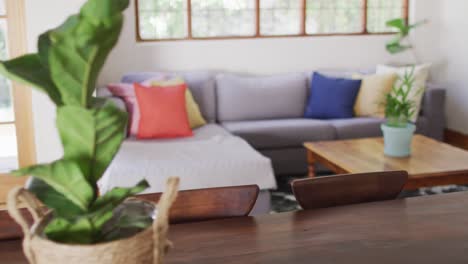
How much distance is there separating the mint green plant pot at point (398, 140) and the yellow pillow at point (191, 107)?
164cm

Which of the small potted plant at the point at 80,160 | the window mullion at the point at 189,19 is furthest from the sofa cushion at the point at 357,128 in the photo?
the small potted plant at the point at 80,160

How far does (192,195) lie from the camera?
1.36 meters

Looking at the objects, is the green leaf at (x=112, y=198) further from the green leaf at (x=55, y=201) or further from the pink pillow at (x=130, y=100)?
the pink pillow at (x=130, y=100)

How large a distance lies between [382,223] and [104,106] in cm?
78

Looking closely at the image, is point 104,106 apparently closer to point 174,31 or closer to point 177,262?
point 177,262

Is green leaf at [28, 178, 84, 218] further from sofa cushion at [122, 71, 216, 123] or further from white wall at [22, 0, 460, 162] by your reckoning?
white wall at [22, 0, 460, 162]

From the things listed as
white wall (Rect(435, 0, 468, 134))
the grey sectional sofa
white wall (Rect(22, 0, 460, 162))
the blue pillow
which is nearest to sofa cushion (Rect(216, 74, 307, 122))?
the grey sectional sofa

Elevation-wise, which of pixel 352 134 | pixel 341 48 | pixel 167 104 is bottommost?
pixel 352 134

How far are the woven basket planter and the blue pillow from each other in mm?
4310

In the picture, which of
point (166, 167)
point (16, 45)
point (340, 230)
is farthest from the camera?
point (16, 45)

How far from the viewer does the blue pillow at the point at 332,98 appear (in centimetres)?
501

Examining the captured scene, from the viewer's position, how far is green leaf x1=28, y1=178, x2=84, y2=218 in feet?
2.67

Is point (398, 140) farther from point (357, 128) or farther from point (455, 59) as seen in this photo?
point (455, 59)

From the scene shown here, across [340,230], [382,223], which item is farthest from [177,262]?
[382,223]
